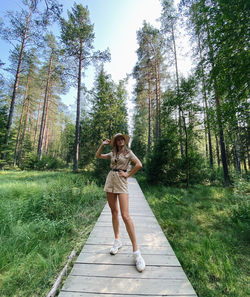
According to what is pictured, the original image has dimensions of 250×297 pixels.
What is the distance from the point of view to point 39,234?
2.71 meters

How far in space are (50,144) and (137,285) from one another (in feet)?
119

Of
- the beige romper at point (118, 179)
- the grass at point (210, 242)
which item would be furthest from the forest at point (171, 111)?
the beige romper at point (118, 179)

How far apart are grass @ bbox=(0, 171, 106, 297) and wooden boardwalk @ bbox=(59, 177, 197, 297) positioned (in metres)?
0.34

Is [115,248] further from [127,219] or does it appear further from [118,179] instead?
[118,179]

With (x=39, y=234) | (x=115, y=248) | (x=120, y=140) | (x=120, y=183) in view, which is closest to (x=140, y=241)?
(x=115, y=248)

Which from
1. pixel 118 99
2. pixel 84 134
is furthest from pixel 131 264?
pixel 84 134

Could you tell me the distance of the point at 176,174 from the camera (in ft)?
24.1

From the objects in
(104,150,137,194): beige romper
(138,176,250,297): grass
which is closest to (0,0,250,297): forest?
(138,176,250,297): grass

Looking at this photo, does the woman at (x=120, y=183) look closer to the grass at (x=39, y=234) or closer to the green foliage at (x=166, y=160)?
the grass at (x=39, y=234)

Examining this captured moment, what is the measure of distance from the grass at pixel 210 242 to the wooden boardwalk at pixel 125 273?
0.28 metres

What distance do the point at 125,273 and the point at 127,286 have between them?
19 cm

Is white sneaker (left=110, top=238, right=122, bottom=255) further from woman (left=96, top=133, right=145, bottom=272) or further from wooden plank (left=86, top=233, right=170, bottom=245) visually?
wooden plank (left=86, top=233, right=170, bottom=245)

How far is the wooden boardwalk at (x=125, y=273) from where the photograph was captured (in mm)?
1477

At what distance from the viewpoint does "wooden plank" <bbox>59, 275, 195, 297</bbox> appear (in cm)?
147
